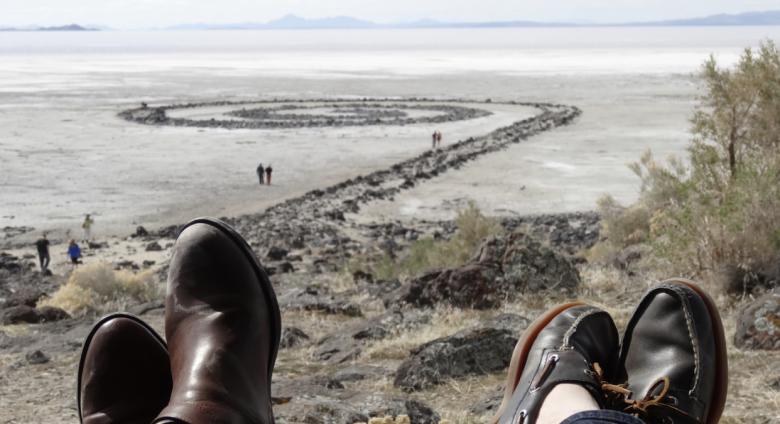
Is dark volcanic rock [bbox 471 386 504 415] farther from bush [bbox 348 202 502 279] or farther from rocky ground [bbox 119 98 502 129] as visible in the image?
rocky ground [bbox 119 98 502 129]

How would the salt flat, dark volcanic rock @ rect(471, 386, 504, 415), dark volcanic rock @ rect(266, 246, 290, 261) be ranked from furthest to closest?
1. the salt flat
2. dark volcanic rock @ rect(266, 246, 290, 261)
3. dark volcanic rock @ rect(471, 386, 504, 415)

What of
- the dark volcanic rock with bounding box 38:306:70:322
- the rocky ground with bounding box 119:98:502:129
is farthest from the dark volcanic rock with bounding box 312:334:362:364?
the rocky ground with bounding box 119:98:502:129

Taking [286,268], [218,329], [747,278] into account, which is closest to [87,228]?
[286,268]

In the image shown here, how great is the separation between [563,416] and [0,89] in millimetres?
82933

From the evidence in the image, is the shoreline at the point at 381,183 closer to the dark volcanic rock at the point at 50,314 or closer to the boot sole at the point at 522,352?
the dark volcanic rock at the point at 50,314

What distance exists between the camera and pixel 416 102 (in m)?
64.9

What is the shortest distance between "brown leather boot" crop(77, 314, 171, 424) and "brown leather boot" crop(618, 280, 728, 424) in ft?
5.06

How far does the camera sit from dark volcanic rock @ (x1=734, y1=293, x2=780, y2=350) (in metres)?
5.04

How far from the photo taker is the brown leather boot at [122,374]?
288 cm

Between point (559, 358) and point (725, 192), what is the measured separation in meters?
7.85

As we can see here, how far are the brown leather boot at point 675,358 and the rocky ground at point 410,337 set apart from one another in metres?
0.88

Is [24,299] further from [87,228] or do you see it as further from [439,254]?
[87,228]

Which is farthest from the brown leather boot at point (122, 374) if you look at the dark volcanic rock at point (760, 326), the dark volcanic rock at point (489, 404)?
the dark volcanic rock at point (760, 326)

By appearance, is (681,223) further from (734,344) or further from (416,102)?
(416,102)
